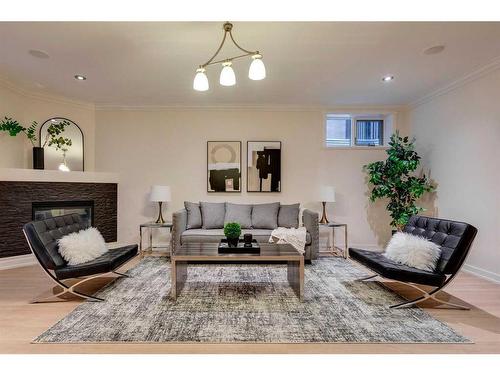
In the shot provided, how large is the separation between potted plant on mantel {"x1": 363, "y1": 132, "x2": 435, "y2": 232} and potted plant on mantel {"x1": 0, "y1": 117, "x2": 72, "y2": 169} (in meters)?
5.11

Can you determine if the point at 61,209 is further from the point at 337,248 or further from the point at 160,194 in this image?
the point at 337,248

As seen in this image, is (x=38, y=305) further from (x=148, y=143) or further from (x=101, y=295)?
(x=148, y=143)

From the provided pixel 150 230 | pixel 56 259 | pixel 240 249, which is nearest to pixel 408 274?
pixel 240 249

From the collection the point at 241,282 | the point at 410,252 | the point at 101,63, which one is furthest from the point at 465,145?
the point at 101,63

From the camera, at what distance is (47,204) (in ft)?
14.4

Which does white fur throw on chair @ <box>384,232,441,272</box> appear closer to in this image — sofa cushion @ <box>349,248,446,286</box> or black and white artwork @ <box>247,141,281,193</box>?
sofa cushion @ <box>349,248,446,286</box>

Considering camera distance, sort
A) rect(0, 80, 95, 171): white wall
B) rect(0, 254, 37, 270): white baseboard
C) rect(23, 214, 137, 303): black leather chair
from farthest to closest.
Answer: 1. rect(0, 80, 95, 171): white wall
2. rect(0, 254, 37, 270): white baseboard
3. rect(23, 214, 137, 303): black leather chair

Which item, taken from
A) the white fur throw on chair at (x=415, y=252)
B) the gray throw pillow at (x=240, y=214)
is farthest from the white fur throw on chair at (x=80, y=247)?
the white fur throw on chair at (x=415, y=252)

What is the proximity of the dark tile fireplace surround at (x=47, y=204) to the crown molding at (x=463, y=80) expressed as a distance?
17.8 feet

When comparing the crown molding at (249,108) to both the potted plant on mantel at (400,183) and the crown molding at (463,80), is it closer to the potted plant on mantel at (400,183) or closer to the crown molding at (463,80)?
the crown molding at (463,80)

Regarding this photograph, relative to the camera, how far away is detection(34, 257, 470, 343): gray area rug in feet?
6.93

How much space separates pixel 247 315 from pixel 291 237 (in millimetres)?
1747

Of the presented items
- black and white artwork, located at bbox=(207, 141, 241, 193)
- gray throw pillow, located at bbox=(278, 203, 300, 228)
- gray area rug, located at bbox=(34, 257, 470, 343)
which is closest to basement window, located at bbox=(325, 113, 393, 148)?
gray throw pillow, located at bbox=(278, 203, 300, 228)

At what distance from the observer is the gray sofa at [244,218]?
4234mm
